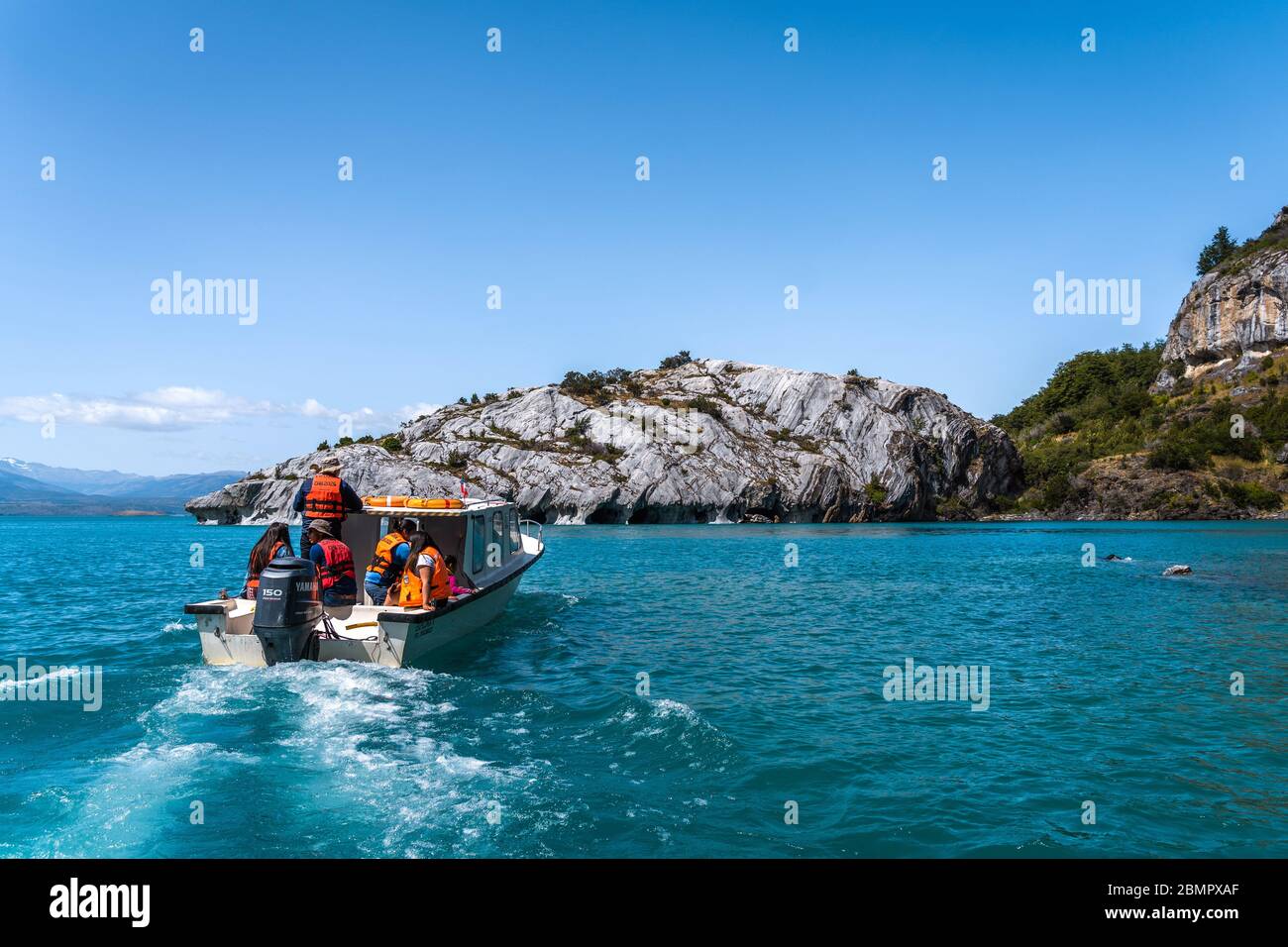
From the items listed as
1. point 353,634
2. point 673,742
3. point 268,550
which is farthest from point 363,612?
point 673,742

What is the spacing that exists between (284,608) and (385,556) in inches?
159

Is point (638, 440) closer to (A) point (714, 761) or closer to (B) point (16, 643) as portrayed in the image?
(B) point (16, 643)

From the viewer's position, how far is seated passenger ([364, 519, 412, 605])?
1988 cm

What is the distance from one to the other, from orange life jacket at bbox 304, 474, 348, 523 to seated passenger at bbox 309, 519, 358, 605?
216 mm

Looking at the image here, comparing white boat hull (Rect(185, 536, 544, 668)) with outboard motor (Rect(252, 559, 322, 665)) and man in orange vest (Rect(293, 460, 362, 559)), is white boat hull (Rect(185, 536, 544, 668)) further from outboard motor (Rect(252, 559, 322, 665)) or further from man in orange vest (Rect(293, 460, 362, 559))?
man in orange vest (Rect(293, 460, 362, 559))

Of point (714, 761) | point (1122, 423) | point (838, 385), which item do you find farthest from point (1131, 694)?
point (1122, 423)

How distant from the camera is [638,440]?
116m

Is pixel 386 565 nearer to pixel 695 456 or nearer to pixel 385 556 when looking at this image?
pixel 385 556

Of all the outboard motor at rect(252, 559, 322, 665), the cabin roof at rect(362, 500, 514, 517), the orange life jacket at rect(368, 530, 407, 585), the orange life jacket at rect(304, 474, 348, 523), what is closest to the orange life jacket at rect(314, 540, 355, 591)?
the orange life jacket at rect(304, 474, 348, 523)

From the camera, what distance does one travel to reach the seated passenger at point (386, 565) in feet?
65.2

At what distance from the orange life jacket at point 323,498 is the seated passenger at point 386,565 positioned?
7.18 ft

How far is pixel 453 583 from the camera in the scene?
22.1 m
